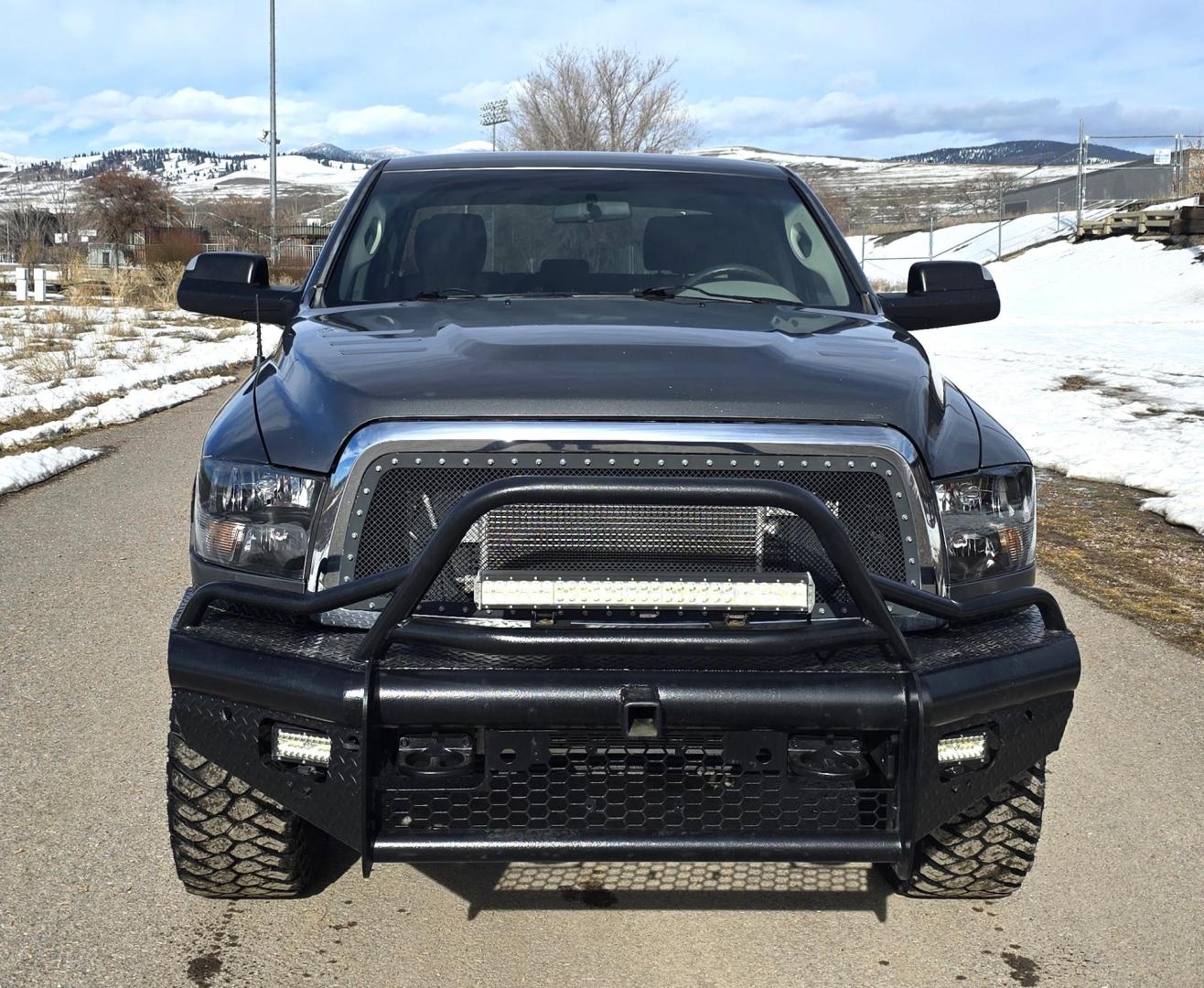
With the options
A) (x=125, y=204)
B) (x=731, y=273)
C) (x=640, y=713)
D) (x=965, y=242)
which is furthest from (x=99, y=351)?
(x=965, y=242)

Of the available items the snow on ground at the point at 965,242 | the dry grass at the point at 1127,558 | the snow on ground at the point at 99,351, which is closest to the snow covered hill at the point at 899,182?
the snow on ground at the point at 965,242

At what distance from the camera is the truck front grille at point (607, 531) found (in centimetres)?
271

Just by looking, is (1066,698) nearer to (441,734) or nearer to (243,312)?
(441,734)

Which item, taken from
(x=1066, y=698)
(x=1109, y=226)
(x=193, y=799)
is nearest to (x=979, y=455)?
(x=1066, y=698)

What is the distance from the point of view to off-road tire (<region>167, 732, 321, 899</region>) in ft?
9.62

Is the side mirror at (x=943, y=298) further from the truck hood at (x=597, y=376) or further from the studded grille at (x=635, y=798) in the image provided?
the studded grille at (x=635, y=798)

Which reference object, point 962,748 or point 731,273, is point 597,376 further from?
point 731,273

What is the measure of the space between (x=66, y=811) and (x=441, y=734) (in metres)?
1.67

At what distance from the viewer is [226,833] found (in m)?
2.99

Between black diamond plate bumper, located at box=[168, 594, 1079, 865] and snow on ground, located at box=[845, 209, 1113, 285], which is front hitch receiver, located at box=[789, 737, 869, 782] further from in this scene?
snow on ground, located at box=[845, 209, 1113, 285]

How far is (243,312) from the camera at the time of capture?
4.23m

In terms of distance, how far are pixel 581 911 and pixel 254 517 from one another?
1.21 m

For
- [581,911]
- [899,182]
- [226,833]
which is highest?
[899,182]

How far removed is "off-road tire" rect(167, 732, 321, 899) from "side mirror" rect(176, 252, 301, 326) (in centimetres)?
159
